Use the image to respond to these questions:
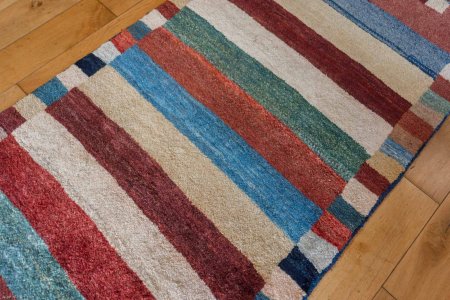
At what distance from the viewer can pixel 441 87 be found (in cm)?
108

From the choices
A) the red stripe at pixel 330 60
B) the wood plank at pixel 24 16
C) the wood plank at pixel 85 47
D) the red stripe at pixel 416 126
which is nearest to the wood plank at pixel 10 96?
the wood plank at pixel 85 47

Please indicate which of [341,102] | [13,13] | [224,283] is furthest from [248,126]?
[13,13]

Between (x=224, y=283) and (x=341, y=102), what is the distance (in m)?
0.53

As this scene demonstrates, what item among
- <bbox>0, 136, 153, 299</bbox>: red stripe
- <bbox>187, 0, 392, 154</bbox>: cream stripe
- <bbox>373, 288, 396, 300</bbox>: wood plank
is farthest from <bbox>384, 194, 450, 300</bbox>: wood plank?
<bbox>0, 136, 153, 299</bbox>: red stripe

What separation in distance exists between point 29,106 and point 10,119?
51 mm

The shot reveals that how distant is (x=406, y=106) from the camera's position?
1053mm

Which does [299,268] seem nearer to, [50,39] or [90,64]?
[90,64]

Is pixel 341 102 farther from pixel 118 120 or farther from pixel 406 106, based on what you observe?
pixel 118 120

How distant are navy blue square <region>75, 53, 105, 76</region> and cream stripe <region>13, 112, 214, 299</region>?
0.15m

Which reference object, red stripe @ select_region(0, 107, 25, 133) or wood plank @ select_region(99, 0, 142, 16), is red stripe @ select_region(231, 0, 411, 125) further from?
red stripe @ select_region(0, 107, 25, 133)

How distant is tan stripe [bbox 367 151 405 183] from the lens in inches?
38.1

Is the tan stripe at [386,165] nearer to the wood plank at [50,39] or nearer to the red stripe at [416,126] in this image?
the red stripe at [416,126]

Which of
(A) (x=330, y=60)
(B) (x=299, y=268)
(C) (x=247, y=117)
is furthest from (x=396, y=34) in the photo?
(B) (x=299, y=268)

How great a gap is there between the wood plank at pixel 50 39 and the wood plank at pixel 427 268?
3.09 ft
